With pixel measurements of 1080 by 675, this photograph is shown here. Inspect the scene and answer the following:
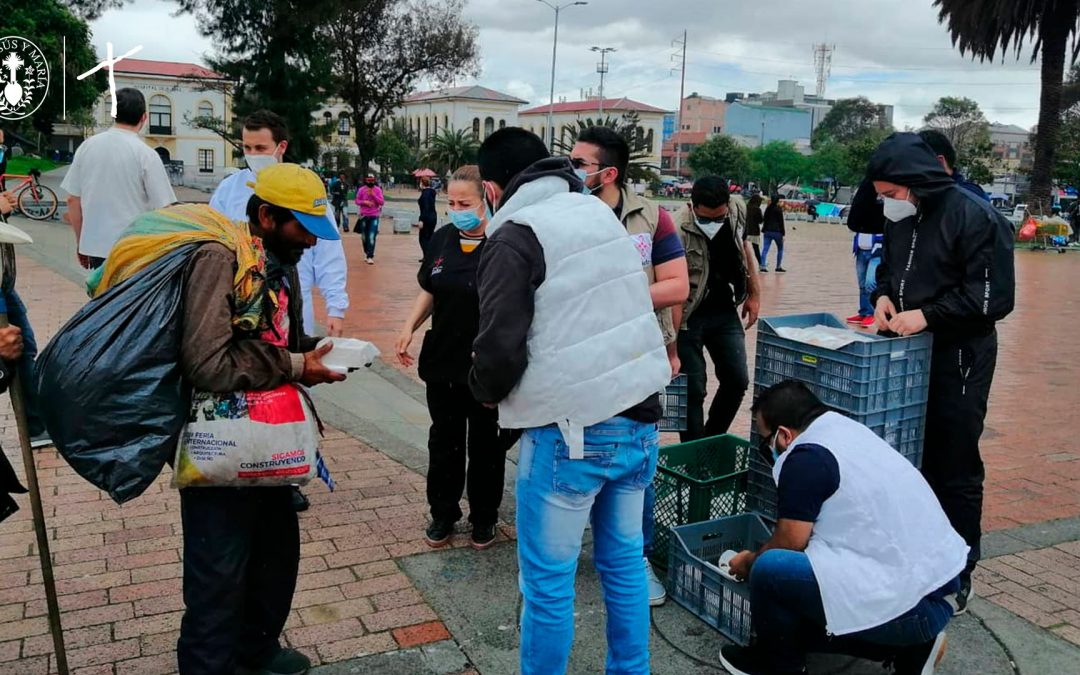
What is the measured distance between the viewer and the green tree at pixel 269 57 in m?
28.1

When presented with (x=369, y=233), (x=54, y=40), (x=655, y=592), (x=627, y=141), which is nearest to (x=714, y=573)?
(x=655, y=592)

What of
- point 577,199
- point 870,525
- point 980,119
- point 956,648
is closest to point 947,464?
point 956,648

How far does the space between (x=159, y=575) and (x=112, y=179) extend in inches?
93.1

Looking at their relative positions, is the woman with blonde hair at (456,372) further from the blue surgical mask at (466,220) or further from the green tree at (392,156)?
the green tree at (392,156)

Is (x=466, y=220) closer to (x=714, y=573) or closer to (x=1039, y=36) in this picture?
(x=714, y=573)

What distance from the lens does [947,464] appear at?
145 inches

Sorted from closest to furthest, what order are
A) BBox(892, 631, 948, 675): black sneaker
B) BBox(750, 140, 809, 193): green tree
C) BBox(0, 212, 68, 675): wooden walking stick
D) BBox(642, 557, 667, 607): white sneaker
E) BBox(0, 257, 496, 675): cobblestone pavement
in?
1. BBox(0, 212, 68, 675): wooden walking stick
2. BBox(892, 631, 948, 675): black sneaker
3. BBox(0, 257, 496, 675): cobblestone pavement
4. BBox(642, 557, 667, 607): white sneaker
5. BBox(750, 140, 809, 193): green tree

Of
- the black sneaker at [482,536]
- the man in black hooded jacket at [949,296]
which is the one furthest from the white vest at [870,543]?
the black sneaker at [482,536]

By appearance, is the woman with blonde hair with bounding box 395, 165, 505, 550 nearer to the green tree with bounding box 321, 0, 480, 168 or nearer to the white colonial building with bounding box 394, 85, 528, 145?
the green tree with bounding box 321, 0, 480, 168

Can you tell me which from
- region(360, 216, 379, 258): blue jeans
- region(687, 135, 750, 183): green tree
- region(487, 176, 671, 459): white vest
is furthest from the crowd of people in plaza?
region(687, 135, 750, 183): green tree

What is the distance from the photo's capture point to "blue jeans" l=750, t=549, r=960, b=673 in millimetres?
2896

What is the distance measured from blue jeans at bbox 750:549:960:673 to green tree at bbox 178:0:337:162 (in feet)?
88.6

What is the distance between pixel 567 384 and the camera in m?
2.52

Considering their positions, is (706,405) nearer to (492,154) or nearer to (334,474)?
(334,474)
